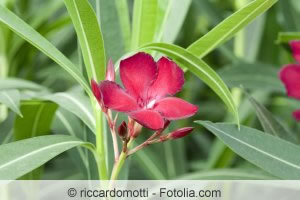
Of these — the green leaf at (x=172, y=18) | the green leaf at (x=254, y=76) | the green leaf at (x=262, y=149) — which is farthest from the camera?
the green leaf at (x=254, y=76)

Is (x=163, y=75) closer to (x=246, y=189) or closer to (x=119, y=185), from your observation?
(x=119, y=185)

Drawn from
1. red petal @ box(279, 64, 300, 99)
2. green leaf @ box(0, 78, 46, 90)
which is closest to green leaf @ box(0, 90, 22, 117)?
green leaf @ box(0, 78, 46, 90)

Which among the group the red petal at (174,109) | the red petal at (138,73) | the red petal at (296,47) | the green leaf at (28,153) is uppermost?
the red petal at (296,47)

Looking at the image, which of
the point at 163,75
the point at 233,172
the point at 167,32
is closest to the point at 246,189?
the point at 233,172

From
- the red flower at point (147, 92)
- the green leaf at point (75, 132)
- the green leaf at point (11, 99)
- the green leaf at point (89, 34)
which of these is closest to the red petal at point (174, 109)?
the red flower at point (147, 92)

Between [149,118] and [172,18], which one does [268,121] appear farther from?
[149,118]

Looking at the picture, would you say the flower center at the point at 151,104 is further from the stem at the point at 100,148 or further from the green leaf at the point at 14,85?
the green leaf at the point at 14,85
